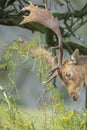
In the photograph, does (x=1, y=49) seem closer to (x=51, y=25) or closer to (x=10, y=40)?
(x=10, y=40)

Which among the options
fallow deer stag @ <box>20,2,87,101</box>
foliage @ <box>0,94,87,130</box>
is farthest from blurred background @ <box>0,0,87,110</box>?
foliage @ <box>0,94,87,130</box>

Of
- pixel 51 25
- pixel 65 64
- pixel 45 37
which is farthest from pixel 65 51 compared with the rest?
pixel 51 25

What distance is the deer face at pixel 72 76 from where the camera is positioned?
4.68ft

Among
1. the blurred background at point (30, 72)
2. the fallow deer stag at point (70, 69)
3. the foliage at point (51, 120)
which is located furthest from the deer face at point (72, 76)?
the blurred background at point (30, 72)

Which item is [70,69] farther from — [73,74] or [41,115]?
[41,115]

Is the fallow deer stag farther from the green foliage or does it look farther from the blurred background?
the blurred background

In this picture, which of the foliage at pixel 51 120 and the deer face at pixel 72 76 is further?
the deer face at pixel 72 76

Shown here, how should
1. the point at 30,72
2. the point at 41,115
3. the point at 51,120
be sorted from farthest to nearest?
the point at 30,72
the point at 41,115
the point at 51,120

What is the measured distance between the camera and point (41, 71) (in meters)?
1.42

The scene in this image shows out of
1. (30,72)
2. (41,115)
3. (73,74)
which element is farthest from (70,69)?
(30,72)

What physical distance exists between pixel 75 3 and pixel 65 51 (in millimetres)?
367

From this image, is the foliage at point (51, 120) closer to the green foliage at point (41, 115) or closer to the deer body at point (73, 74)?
the green foliage at point (41, 115)

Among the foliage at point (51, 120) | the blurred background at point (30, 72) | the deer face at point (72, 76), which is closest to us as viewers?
the foliage at point (51, 120)

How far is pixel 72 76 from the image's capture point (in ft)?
4.74
